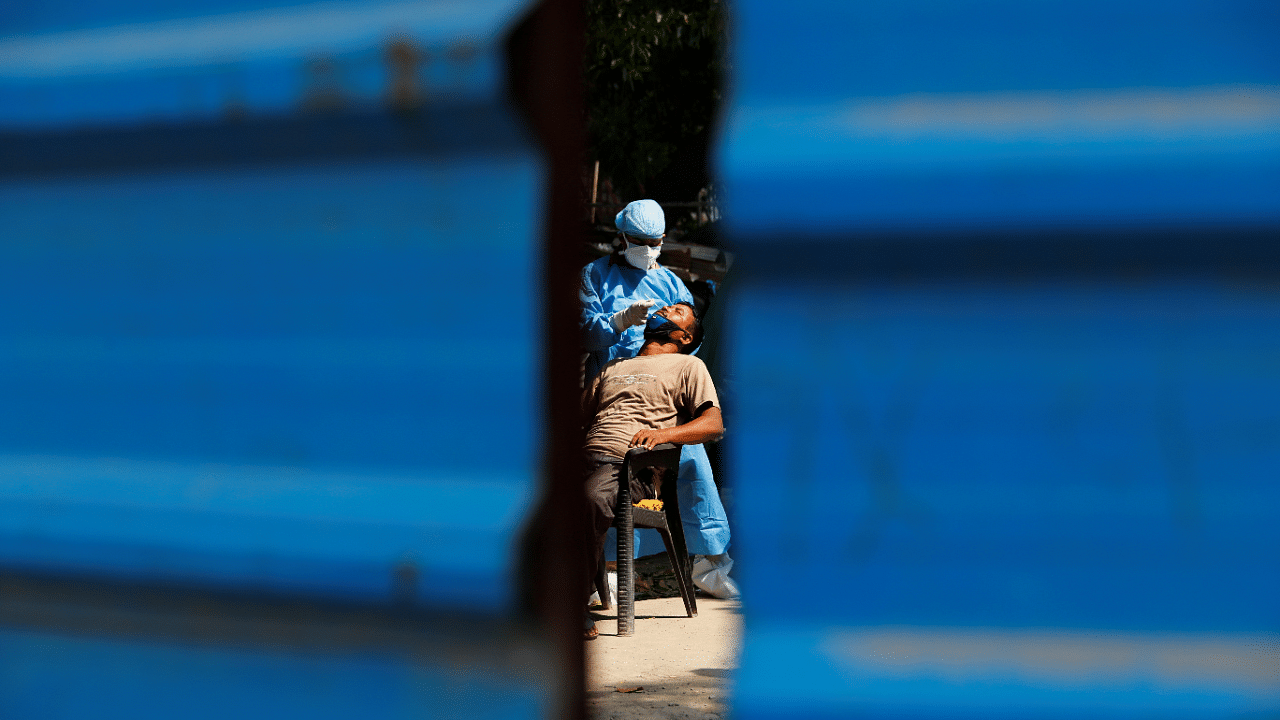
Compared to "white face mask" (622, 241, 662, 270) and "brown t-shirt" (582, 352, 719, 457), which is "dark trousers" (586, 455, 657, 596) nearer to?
"brown t-shirt" (582, 352, 719, 457)

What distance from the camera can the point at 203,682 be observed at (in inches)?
33.2

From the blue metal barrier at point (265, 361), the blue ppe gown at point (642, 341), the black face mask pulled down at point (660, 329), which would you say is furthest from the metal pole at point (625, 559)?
the blue metal barrier at point (265, 361)

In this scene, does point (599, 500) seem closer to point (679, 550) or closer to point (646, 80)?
point (679, 550)

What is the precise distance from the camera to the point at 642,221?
15.4 feet

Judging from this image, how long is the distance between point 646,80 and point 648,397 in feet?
22.3

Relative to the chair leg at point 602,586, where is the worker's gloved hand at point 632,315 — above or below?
above

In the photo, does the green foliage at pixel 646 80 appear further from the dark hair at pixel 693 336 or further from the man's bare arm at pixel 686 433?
the man's bare arm at pixel 686 433

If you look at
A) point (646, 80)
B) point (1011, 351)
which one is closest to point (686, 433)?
point (1011, 351)

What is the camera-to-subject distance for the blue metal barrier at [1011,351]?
66 cm

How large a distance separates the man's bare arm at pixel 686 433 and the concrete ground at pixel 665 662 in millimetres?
752

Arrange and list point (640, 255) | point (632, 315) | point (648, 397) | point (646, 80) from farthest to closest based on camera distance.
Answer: point (646, 80)
point (640, 255)
point (632, 315)
point (648, 397)

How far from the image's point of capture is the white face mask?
4.78m

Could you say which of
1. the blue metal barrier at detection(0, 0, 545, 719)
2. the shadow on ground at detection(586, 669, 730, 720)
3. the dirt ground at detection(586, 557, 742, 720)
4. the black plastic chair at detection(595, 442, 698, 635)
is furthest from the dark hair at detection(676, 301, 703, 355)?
the blue metal barrier at detection(0, 0, 545, 719)

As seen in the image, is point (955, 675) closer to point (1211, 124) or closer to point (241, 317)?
point (1211, 124)
